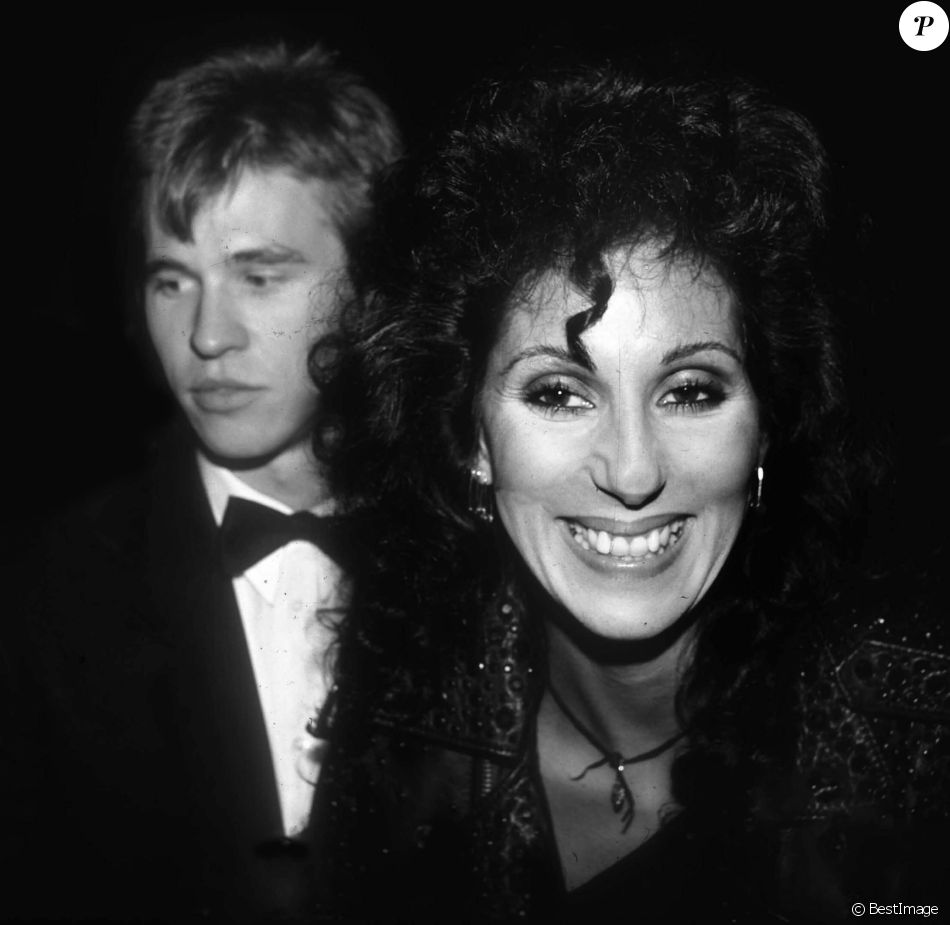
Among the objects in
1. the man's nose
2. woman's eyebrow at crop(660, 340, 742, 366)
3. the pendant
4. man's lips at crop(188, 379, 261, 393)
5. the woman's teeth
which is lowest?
the pendant

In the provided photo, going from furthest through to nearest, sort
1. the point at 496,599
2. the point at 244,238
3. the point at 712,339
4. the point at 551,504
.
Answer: the point at 496,599 < the point at 244,238 < the point at 551,504 < the point at 712,339

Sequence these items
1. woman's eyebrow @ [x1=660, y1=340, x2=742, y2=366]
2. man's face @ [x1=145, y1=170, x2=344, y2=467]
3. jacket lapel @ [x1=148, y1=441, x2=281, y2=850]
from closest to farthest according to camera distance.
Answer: woman's eyebrow @ [x1=660, y1=340, x2=742, y2=366] < man's face @ [x1=145, y1=170, x2=344, y2=467] < jacket lapel @ [x1=148, y1=441, x2=281, y2=850]

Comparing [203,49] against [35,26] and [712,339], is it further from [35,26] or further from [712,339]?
[712,339]

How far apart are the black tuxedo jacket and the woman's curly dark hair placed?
0.27 meters

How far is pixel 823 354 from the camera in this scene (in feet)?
5.10

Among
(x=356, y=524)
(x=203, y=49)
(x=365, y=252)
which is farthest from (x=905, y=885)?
(x=203, y=49)

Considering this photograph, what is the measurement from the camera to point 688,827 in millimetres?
1683

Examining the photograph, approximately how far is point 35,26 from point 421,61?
64cm

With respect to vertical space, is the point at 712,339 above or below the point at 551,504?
above

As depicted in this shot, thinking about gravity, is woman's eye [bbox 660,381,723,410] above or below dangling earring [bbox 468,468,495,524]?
above

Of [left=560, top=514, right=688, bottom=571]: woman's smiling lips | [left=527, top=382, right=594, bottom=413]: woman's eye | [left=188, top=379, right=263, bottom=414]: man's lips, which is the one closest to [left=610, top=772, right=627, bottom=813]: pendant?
[left=560, top=514, right=688, bottom=571]: woman's smiling lips

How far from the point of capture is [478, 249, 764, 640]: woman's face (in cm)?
142

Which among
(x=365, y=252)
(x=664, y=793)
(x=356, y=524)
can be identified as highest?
(x=365, y=252)

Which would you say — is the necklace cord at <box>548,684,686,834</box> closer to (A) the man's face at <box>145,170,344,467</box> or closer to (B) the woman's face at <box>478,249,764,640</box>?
(B) the woman's face at <box>478,249,764,640</box>
